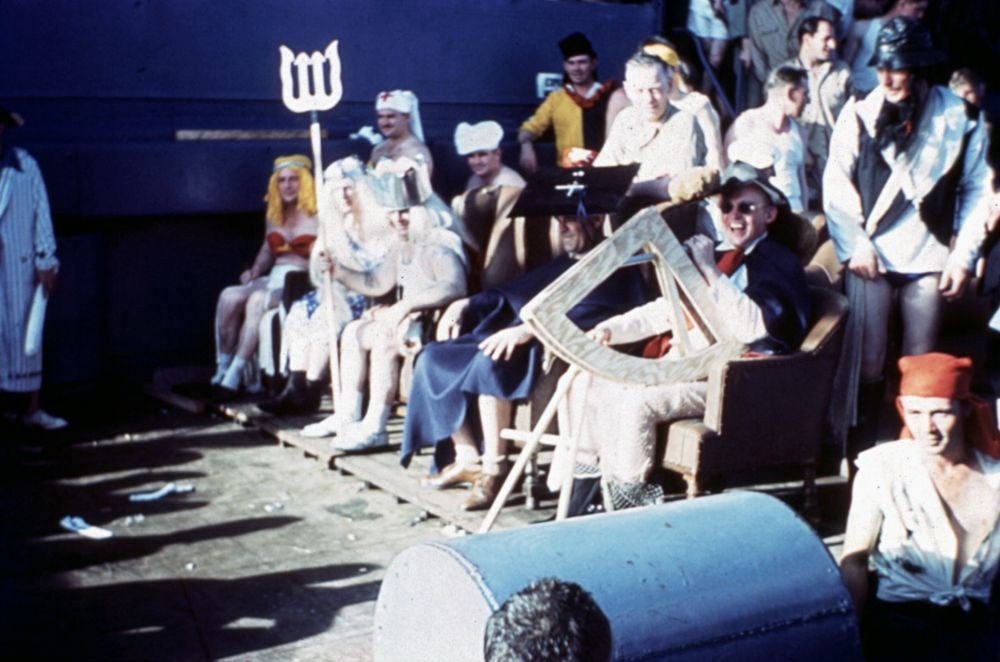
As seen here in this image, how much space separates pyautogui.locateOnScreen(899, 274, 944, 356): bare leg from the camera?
20.5 feet

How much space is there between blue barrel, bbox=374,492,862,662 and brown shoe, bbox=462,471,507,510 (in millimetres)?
2900

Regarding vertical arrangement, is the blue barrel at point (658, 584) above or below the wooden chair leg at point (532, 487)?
above

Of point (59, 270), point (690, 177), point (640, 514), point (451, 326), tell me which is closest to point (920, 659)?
point (640, 514)

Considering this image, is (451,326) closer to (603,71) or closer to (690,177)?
(690,177)

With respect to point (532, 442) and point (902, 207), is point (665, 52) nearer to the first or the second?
point (902, 207)

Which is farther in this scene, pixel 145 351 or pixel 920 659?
pixel 145 351

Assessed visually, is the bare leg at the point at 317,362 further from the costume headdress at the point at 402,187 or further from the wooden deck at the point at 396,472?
the costume headdress at the point at 402,187

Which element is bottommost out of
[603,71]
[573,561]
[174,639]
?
[174,639]

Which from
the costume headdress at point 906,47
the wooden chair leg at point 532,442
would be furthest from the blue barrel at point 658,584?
the costume headdress at point 906,47

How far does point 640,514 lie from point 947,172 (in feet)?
11.6

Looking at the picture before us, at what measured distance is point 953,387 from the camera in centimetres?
363

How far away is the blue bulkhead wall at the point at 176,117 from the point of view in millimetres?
9195

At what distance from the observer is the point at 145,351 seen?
385 inches

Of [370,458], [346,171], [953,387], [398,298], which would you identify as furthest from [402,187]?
[953,387]
